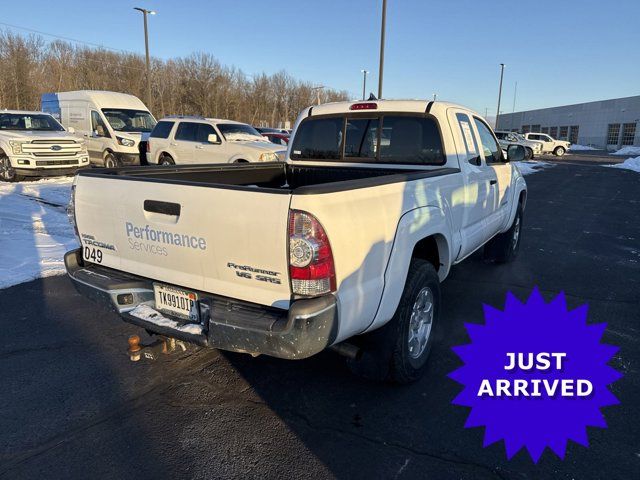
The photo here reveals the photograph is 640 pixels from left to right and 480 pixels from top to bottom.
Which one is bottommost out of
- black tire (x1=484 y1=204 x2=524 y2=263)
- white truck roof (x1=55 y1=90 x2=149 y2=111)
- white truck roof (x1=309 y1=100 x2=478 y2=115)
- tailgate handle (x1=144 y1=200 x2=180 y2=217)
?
black tire (x1=484 y1=204 x2=524 y2=263)

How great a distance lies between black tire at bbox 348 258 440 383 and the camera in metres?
2.97

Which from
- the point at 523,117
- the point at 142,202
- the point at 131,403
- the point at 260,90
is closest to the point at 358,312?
the point at 142,202

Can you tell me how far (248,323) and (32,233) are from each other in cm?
662

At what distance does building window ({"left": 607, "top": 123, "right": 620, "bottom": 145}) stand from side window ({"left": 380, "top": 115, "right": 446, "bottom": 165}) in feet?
217

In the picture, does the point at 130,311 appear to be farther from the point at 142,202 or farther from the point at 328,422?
the point at 328,422

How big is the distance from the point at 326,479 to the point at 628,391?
2321mm

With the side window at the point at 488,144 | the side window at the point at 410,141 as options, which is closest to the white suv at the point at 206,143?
the side window at the point at 488,144

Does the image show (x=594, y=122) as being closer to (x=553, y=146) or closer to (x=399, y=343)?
(x=553, y=146)

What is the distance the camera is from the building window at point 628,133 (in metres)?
54.5

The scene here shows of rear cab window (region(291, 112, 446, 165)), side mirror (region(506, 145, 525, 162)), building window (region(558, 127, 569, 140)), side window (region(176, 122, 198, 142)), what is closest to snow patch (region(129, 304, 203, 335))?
rear cab window (region(291, 112, 446, 165))

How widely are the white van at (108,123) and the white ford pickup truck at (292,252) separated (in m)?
12.6

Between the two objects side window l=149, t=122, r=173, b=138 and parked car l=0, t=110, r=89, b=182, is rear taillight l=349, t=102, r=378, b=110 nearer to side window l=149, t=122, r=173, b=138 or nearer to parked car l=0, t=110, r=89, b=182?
side window l=149, t=122, r=173, b=138

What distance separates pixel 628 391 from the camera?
10.6ft

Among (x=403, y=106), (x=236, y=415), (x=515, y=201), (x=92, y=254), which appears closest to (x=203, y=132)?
(x=515, y=201)
